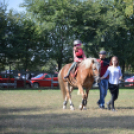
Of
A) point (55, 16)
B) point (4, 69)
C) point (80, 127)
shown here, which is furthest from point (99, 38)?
point (80, 127)

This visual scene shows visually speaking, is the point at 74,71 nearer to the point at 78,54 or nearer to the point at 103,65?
the point at 78,54

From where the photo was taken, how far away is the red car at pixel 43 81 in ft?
108

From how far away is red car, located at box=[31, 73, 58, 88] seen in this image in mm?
32844

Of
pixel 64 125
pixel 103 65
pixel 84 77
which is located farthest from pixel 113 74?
pixel 64 125

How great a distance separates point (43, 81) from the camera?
1299 inches

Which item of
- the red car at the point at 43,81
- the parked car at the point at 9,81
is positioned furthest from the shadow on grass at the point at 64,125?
the red car at the point at 43,81

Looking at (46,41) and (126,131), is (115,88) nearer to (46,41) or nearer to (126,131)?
(126,131)

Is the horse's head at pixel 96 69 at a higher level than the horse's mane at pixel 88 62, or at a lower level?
lower

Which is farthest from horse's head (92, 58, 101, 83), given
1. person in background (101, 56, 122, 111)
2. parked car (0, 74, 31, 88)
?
parked car (0, 74, 31, 88)

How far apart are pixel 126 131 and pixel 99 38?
27796 millimetres

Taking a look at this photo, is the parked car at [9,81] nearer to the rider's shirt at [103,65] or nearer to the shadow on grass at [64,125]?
the rider's shirt at [103,65]

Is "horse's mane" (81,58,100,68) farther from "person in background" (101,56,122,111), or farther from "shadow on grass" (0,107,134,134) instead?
"shadow on grass" (0,107,134,134)

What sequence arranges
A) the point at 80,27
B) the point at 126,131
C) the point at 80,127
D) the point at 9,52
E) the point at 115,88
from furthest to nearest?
the point at 80,27 → the point at 9,52 → the point at 115,88 → the point at 80,127 → the point at 126,131

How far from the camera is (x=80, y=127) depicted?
25.1 feet
